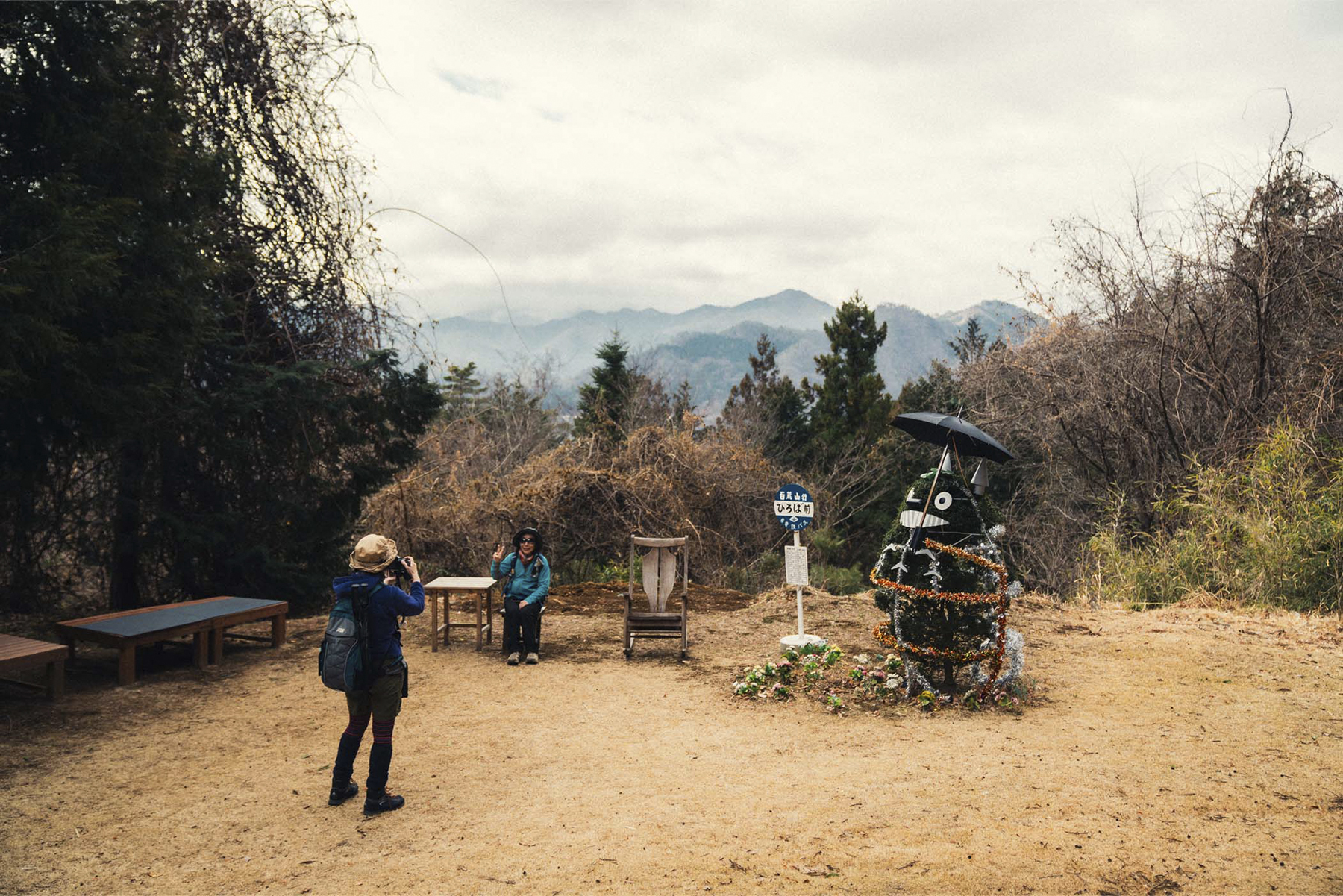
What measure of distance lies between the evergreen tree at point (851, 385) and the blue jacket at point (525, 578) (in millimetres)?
17689

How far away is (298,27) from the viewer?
341 inches

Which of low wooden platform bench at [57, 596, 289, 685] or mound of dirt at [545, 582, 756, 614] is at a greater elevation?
low wooden platform bench at [57, 596, 289, 685]

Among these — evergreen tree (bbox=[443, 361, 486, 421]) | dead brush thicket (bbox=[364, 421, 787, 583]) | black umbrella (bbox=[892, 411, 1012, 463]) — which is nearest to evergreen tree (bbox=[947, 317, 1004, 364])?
dead brush thicket (bbox=[364, 421, 787, 583])

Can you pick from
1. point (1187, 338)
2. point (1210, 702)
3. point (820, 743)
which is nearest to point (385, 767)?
point (820, 743)

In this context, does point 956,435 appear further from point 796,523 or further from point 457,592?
point 457,592

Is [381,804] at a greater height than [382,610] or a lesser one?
lesser

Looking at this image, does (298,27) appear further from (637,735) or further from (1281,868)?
(1281,868)

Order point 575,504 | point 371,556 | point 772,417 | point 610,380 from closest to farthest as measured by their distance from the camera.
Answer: point 371,556
point 575,504
point 610,380
point 772,417

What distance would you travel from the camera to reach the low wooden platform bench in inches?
245

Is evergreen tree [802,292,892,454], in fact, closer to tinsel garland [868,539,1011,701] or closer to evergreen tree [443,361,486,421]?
evergreen tree [443,361,486,421]

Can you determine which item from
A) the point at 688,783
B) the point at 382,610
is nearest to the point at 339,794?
the point at 382,610

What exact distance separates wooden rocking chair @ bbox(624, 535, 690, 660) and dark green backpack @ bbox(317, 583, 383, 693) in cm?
371

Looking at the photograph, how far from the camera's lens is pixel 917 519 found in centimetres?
580

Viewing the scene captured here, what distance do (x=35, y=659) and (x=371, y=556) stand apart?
122 inches
